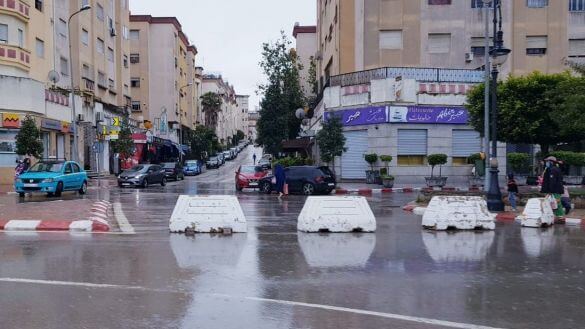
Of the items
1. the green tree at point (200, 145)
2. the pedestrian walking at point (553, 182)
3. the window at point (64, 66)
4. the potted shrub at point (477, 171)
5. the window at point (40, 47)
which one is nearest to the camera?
the pedestrian walking at point (553, 182)

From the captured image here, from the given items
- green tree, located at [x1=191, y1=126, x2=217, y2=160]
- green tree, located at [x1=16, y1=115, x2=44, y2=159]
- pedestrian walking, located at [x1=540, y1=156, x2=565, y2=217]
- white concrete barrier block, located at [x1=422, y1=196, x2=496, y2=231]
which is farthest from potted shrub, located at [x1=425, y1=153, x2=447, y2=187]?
green tree, located at [x1=191, y1=126, x2=217, y2=160]

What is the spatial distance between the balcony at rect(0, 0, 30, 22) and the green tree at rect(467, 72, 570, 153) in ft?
88.5

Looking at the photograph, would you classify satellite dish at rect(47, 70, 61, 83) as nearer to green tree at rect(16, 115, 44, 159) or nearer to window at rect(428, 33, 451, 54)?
green tree at rect(16, 115, 44, 159)

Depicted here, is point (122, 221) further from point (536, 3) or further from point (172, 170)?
point (536, 3)

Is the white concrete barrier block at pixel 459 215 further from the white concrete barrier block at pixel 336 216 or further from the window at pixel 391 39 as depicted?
the window at pixel 391 39

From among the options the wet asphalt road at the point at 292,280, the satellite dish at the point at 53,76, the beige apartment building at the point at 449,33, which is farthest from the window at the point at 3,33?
the wet asphalt road at the point at 292,280

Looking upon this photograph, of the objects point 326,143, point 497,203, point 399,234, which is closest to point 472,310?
point 399,234

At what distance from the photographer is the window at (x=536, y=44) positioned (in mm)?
38812

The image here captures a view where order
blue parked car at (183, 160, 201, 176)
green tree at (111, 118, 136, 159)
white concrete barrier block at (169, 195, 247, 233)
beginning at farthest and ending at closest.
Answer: blue parked car at (183, 160, 201, 176), green tree at (111, 118, 136, 159), white concrete barrier block at (169, 195, 247, 233)

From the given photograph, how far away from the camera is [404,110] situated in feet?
112

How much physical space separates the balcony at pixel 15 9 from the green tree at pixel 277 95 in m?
22.0

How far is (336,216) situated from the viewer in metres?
13.3

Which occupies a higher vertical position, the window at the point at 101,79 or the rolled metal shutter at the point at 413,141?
the window at the point at 101,79

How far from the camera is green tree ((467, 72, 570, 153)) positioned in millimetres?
23750
